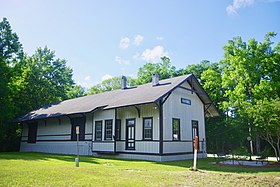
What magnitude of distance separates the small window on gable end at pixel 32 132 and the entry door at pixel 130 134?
37.8 ft

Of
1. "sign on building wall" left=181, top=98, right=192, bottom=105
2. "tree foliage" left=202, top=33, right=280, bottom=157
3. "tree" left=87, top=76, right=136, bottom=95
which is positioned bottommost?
"sign on building wall" left=181, top=98, right=192, bottom=105

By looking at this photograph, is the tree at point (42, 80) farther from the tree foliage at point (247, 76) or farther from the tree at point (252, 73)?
the tree at point (252, 73)

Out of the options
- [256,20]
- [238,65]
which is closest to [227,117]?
Answer: [238,65]

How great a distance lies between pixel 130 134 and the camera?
16719 mm

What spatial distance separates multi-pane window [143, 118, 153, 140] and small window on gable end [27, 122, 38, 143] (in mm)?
12922

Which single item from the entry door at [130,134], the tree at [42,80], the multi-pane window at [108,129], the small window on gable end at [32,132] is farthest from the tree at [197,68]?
the small window on gable end at [32,132]

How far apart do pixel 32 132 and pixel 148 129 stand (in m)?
14.0

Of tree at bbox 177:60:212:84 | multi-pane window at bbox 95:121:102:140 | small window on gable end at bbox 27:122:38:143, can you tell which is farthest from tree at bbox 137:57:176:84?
multi-pane window at bbox 95:121:102:140

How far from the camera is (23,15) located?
1097 cm

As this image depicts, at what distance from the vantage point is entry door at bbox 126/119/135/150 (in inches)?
646

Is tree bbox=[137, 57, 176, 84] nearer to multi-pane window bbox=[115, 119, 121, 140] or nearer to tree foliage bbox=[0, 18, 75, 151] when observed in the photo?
tree foliage bbox=[0, 18, 75, 151]

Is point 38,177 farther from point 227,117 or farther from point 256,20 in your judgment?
point 227,117

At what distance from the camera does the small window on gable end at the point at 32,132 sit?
2424 cm

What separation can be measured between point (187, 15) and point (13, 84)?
2045 cm
